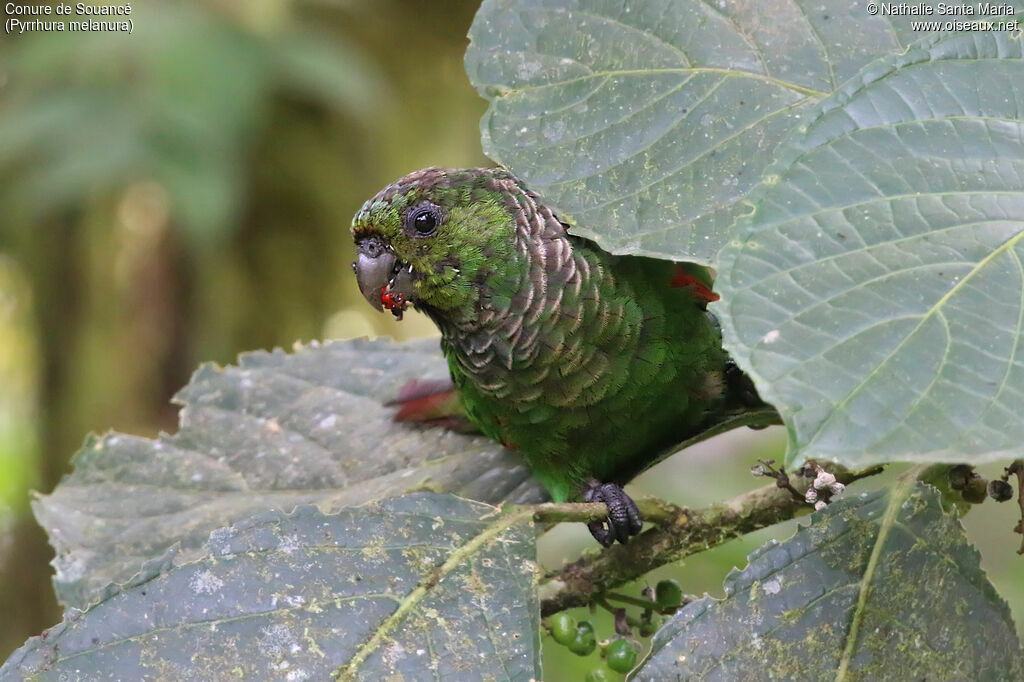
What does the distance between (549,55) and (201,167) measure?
1876 millimetres

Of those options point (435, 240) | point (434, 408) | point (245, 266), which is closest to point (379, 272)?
point (435, 240)

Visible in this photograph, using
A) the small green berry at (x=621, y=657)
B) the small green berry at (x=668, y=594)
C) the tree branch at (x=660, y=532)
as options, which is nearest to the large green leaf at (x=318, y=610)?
the tree branch at (x=660, y=532)

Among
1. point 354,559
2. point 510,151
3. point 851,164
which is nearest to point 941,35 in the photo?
point 851,164

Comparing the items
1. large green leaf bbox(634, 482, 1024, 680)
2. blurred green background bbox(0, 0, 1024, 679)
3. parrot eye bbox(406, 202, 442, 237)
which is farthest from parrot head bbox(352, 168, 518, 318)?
blurred green background bbox(0, 0, 1024, 679)

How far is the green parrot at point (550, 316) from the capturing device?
1.50 meters

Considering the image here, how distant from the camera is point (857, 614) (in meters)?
0.98

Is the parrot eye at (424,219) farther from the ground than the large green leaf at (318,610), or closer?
farther from the ground

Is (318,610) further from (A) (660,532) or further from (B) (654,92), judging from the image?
(B) (654,92)

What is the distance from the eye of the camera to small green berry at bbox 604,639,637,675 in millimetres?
1229

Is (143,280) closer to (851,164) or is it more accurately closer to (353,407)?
(353,407)

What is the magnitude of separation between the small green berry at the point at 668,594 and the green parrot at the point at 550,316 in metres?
0.16

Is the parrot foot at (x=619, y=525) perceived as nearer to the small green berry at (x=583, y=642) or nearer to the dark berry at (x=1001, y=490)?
the small green berry at (x=583, y=642)

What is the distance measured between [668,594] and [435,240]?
626 millimetres

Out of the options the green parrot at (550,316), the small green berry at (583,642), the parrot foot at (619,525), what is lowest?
the small green berry at (583,642)
